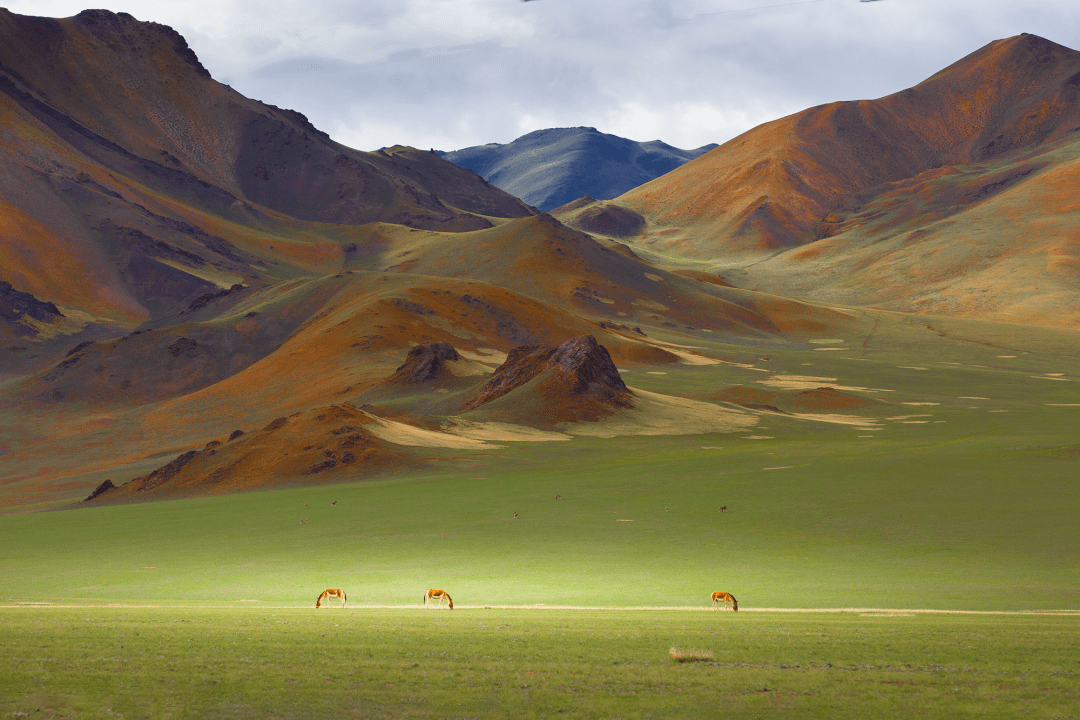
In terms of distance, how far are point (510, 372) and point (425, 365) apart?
12114 millimetres

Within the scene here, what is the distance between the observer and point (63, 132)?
181 metres

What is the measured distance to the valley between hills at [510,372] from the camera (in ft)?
124

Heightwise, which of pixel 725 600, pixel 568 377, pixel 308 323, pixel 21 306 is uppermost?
pixel 21 306

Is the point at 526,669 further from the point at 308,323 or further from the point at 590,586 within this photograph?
the point at 308,323

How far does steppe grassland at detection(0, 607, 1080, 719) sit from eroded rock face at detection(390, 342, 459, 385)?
237 feet

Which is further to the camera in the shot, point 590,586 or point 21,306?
point 21,306

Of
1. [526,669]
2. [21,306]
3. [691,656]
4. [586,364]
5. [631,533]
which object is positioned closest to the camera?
[526,669]

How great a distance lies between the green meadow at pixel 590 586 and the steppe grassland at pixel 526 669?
2.0 inches

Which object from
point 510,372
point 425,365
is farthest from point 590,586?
point 425,365

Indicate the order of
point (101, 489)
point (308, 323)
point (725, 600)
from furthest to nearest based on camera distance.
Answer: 1. point (308, 323)
2. point (101, 489)
3. point (725, 600)

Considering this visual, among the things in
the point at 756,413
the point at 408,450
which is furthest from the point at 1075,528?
the point at 756,413

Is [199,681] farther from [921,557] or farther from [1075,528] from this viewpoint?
[1075,528]

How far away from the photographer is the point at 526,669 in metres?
10.5

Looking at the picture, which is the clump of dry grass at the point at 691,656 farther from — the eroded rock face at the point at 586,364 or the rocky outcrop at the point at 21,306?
the rocky outcrop at the point at 21,306
